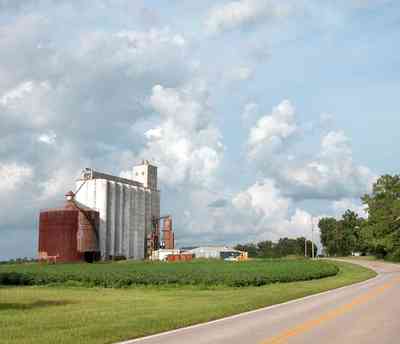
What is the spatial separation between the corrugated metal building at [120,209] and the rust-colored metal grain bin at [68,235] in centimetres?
383

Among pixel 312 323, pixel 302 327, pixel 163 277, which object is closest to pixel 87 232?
pixel 163 277

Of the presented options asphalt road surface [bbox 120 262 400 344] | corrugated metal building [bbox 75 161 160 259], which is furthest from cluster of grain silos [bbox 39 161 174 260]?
asphalt road surface [bbox 120 262 400 344]

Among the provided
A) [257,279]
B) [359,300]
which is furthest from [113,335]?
[257,279]

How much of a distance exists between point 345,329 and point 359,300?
10820 millimetres

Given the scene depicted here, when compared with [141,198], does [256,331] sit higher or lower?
lower

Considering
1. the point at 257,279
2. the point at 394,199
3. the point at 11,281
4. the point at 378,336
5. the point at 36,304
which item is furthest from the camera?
the point at 394,199

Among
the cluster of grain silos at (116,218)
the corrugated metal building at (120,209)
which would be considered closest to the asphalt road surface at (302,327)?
the cluster of grain silos at (116,218)

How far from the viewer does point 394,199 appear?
325ft

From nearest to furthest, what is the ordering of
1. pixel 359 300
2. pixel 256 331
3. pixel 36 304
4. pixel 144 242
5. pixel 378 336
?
pixel 378 336 → pixel 256 331 → pixel 359 300 → pixel 36 304 → pixel 144 242

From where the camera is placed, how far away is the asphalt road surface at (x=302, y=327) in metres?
14.4

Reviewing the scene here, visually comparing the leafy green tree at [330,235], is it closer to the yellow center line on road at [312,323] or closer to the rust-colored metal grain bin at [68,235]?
the rust-colored metal grain bin at [68,235]

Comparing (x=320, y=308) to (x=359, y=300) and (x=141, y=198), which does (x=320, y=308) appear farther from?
(x=141, y=198)

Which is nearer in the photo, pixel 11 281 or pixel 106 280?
pixel 106 280

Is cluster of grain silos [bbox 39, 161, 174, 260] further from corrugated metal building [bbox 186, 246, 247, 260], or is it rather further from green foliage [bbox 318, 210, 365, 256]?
green foliage [bbox 318, 210, 365, 256]
